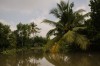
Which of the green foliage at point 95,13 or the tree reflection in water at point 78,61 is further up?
the green foliage at point 95,13

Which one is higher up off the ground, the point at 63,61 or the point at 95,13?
the point at 95,13

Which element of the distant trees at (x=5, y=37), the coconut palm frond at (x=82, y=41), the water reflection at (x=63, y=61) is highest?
the distant trees at (x=5, y=37)

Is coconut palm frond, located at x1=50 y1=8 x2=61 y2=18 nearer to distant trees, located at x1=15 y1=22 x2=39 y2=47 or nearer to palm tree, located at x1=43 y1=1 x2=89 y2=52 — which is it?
palm tree, located at x1=43 y1=1 x2=89 y2=52

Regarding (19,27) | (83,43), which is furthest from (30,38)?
(83,43)

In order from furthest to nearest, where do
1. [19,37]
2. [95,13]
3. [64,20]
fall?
[19,37] < [64,20] < [95,13]

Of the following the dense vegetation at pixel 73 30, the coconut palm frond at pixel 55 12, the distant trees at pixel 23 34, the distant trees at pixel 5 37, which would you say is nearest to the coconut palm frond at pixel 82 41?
the dense vegetation at pixel 73 30

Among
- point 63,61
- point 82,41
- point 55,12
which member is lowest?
point 63,61

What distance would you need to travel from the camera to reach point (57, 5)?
17.5 m

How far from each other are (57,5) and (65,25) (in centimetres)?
198

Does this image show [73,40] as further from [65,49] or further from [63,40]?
[65,49]

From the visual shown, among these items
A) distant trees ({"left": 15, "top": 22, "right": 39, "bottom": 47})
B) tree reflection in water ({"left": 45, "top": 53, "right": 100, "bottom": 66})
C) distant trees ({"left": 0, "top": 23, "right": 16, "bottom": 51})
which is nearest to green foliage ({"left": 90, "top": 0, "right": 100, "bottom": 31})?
tree reflection in water ({"left": 45, "top": 53, "right": 100, "bottom": 66})

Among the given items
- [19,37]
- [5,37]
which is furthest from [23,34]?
[5,37]

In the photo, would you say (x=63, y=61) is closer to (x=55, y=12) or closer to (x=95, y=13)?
(x=95, y=13)

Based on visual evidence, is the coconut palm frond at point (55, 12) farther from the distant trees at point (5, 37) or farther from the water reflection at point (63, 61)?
the distant trees at point (5, 37)
